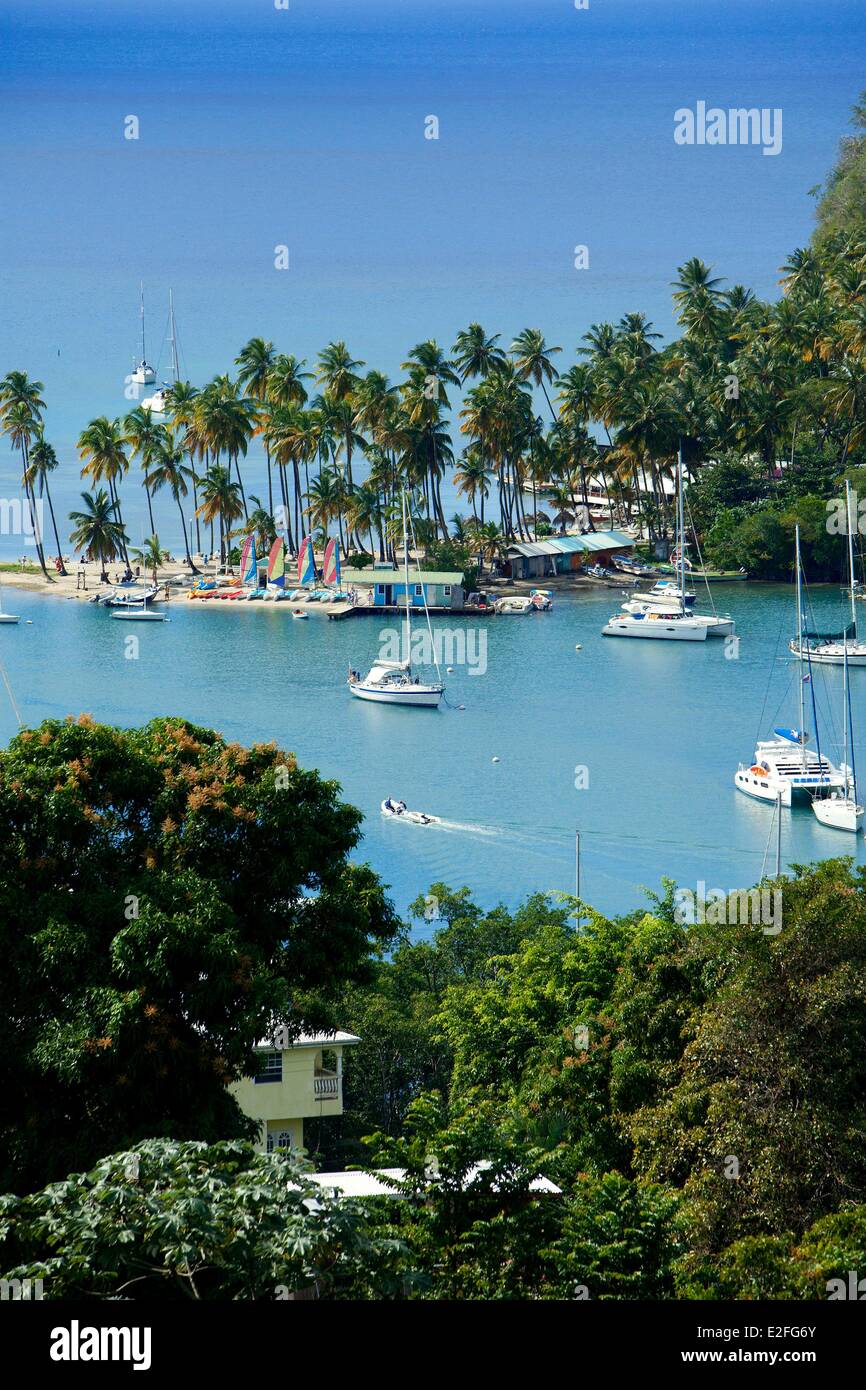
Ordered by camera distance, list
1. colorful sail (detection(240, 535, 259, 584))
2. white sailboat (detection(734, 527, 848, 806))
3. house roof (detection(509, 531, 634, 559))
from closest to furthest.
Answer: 1. white sailboat (detection(734, 527, 848, 806))
2. colorful sail (detection(240, 535, 259, 584))
3. house roof (detection(509, 531, 634, 559))

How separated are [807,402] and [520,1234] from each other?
328 ft

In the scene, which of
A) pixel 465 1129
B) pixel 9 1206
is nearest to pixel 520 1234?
pixel 465 1129

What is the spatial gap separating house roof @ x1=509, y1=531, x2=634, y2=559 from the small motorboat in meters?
49.9

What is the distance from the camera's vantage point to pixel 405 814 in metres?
57.2

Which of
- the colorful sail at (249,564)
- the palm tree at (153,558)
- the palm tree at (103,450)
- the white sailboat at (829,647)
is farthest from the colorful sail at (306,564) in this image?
the white sailboat at (829,647)

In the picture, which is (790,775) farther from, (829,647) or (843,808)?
(829,647)

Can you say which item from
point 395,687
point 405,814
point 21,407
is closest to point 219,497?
point 21,407

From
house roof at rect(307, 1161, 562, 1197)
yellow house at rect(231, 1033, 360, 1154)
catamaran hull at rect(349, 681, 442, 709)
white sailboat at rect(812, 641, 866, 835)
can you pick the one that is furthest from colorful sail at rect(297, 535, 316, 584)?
house roof at rect(307, 1161, 562, 1197)

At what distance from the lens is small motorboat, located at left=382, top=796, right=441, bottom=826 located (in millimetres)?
56531

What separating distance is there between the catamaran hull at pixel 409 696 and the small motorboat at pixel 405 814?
657 inches

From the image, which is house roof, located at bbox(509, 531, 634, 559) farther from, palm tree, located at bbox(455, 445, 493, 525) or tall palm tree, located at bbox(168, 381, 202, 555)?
tall palm tree, located at bbox(168, 381, 202, 555)

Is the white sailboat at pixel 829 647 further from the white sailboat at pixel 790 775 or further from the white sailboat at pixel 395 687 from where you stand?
the white sailboat at pixel 395 687

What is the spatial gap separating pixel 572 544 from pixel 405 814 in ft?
173
